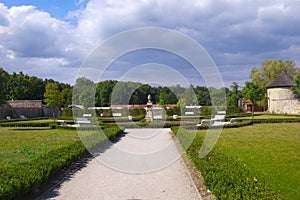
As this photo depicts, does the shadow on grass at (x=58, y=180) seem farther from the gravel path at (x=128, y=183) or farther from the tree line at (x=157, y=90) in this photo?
the tree line at (x=157, y=90)

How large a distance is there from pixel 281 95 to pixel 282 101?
8.54ft

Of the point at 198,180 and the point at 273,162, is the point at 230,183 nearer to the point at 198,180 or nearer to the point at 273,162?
the point at 198,180

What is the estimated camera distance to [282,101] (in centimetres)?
4281

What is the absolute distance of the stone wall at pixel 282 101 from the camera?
40.4m

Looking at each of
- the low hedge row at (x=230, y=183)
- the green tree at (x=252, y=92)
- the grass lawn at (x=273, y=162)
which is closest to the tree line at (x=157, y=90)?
the green tree at (x=252, y=92)

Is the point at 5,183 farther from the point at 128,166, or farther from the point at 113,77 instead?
the point at 113,77

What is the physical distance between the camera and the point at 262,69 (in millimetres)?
58594

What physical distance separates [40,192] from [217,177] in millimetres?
3389

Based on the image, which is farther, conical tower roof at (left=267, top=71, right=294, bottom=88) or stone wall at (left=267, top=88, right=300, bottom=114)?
conical tower roof at (left=267, top=71, right=294, bottom=88)

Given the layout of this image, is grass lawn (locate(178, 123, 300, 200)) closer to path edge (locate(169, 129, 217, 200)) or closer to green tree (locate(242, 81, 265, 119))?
path edge (locate(169, 129, 217, 200))

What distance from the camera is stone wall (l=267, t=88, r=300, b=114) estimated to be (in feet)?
133

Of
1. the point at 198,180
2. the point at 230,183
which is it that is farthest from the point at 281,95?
the point at 230,183

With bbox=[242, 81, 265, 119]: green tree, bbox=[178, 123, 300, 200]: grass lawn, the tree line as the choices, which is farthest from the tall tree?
bbox=[178, 123, 300, 200]: grass lawn

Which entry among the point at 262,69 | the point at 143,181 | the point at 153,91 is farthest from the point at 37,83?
Answer: the point at 143,181
